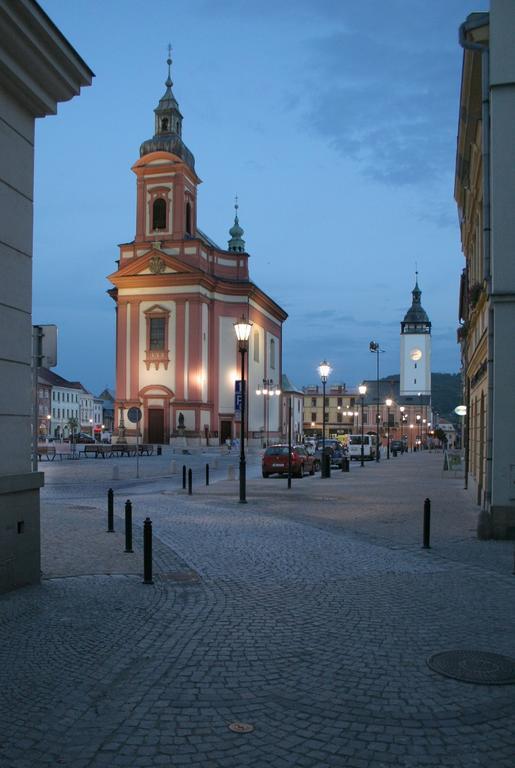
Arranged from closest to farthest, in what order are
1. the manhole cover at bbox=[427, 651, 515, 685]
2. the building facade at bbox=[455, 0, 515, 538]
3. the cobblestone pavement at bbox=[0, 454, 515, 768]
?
the cobblestone pavement at bbox=[0, 454, 515, 768] → the manhole cover at bbox=[427, 651, 515, 685] → the building facade at bbox=[455, 0, 515, 538]

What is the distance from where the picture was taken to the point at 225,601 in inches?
338

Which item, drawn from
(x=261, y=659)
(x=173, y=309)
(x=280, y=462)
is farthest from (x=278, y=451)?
(x=173, y=309)

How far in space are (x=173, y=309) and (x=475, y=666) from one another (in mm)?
65219

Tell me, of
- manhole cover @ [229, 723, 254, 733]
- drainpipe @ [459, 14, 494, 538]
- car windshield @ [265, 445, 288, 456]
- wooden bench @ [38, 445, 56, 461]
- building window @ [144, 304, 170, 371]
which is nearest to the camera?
manhole cover @ [229, 723, 254, 733]

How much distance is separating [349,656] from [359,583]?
10.1ft

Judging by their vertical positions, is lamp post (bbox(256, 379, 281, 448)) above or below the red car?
above

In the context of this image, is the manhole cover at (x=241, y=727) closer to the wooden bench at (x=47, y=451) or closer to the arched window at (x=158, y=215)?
the wooden bench at (x=47, y=451)

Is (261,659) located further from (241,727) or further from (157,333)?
(157,333)

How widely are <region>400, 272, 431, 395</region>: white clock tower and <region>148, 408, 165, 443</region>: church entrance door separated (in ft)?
273

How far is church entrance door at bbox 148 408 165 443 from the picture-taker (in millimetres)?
68812

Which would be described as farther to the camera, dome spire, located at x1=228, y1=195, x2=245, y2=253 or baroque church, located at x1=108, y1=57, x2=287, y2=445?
dome spire, located at x1=228, y1=195, x2=245, y2=253

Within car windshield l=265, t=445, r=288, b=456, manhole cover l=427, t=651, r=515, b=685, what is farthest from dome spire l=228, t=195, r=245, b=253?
manhole cover l=427, t=651, r=515, b=685

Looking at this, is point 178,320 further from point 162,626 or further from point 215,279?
point 162,626

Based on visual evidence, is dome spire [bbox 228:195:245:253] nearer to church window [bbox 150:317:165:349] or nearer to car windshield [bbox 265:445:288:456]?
church window [bbox 150:317:165:349]
